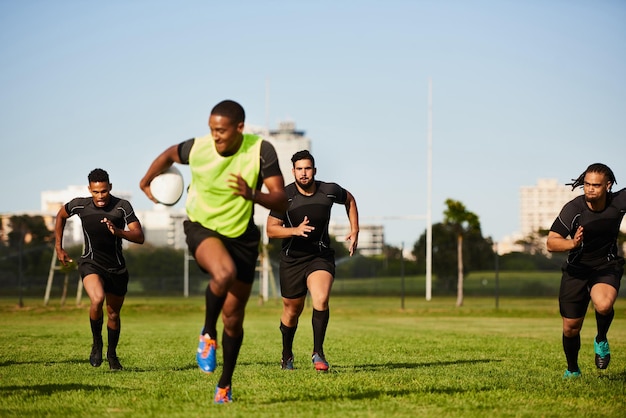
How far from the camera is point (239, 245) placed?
329 inches

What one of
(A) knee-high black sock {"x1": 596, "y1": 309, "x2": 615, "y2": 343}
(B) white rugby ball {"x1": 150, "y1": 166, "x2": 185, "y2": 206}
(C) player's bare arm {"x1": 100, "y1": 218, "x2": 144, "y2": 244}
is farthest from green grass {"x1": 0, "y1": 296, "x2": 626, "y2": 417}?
(B) white rugby ball {"x1": 150, "y1": 166, "x2": 185, "y2": 206}

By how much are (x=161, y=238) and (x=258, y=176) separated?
101981mm

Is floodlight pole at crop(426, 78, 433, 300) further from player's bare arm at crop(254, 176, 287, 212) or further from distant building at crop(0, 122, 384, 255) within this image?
player's bare arm at crop(254, 176, 287, 212)

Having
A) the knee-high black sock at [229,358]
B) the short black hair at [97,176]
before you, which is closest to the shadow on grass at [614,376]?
the knee-high black sock at [229,358]

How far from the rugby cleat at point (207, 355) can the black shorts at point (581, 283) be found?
4.65 metres

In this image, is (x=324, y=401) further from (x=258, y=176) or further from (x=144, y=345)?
(x=144, y=345)

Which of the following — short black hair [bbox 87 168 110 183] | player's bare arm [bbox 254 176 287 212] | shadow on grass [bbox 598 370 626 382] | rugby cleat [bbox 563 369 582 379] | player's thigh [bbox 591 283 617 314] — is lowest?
shadow on grass [bbox 598 370 626 382]

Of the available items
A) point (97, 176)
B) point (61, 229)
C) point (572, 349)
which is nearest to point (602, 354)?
point (572, 349)

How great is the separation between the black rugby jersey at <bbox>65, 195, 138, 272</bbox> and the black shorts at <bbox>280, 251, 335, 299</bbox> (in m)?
2.08

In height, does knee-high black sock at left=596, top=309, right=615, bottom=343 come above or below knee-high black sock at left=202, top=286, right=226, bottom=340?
below

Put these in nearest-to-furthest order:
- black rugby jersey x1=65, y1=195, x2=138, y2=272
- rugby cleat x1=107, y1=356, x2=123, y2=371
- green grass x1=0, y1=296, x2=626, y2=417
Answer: green grass x1=0, y1=296, x2=626, y2=417 < rugby cleat x1=107, y1=356, x2=123, y2=371 < black rugby jersey x1=65, y1=195, x2=138, y2=272

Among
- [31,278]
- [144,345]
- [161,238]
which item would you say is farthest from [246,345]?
[161,238]

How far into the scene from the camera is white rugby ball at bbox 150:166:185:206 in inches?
348

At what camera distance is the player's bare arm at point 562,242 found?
32.2 feet
